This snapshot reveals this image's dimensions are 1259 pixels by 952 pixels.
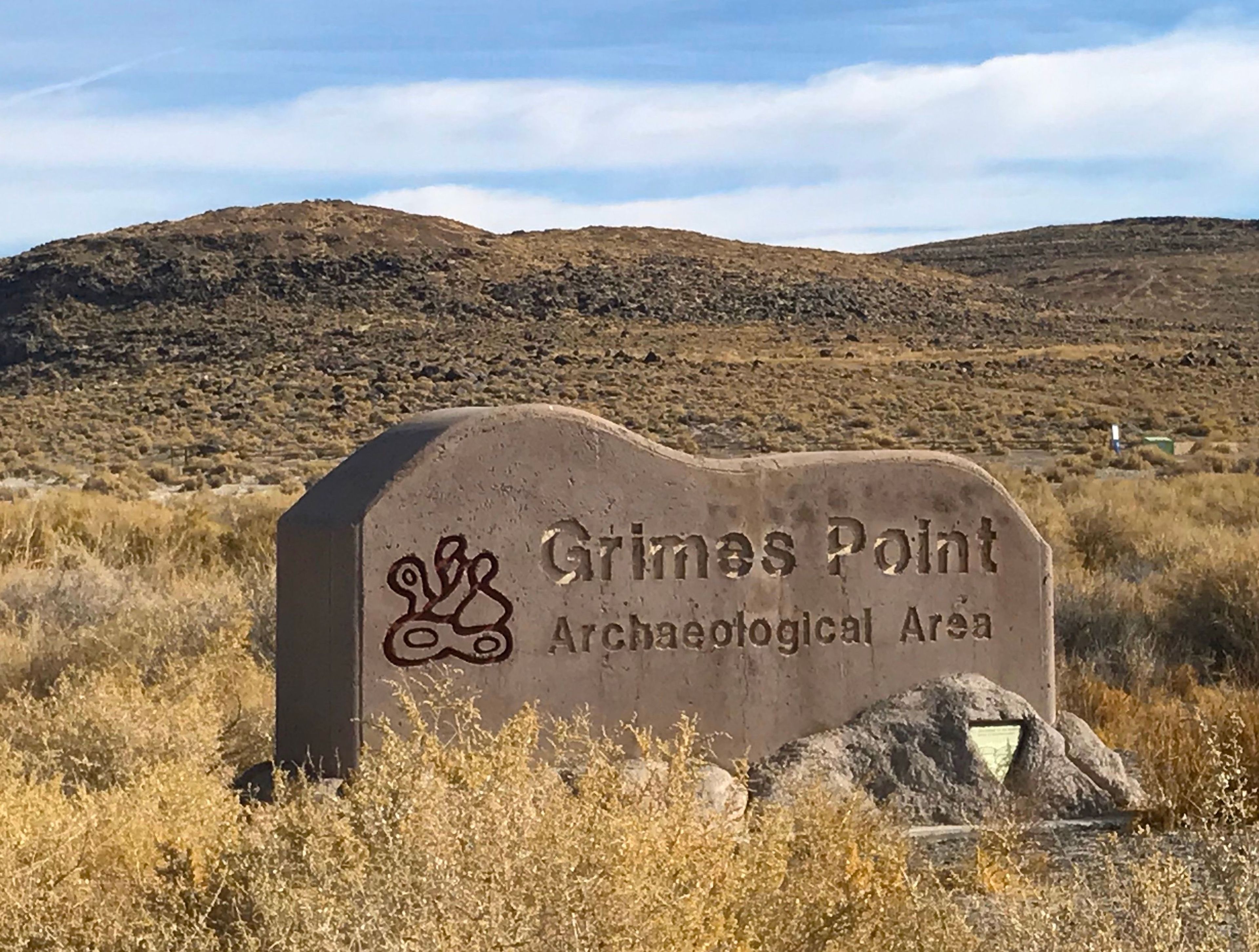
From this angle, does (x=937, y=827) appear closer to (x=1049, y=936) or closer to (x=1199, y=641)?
(x=1049, y=936)

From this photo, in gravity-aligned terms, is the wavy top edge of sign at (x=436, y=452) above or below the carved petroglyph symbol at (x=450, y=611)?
above

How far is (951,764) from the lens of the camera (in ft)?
28.0

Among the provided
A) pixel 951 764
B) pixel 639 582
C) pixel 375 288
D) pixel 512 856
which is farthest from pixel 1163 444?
pixel 375 288

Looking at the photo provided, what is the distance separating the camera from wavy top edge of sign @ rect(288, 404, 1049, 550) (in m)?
8.07

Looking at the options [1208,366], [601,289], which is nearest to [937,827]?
[1208,366]

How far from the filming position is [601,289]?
70.7 meters

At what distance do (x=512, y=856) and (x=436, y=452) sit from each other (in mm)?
3717

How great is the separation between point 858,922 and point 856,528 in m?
4.01

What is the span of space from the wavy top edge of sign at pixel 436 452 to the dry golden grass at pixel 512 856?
3.36 feet

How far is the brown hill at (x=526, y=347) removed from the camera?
44.4 metres

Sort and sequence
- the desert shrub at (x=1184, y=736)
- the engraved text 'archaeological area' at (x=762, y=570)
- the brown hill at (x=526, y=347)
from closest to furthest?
the desert shrub at (x=1184, y=736) → the engraved text 'archaeological area' at (x=762, y=570) → the brown hill at (x=526, y=347)

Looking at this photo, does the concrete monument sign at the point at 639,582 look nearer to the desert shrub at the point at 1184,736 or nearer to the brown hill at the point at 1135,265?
the desert shrub at the point at 1184,736

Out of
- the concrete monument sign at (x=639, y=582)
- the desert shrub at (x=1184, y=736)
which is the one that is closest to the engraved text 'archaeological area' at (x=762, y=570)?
the concrete monument sign at (x=639, y=582)

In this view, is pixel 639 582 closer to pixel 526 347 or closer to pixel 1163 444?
pixel 1163 444
